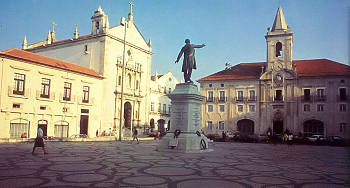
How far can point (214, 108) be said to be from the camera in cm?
5228

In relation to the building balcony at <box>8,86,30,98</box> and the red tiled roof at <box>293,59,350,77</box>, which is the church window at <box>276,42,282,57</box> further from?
the building balcony at <box>8,86,30,98</box>

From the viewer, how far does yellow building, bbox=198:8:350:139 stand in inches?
1746

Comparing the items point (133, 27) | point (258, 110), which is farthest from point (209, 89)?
point (133, 27)

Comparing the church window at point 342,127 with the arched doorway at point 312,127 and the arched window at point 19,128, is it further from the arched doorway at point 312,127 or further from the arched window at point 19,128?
the arched window at point 19,128

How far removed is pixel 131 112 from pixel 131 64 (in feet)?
25.8

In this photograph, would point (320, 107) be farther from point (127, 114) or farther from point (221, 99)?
point (127, 114)

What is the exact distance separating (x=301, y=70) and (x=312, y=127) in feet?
32.9

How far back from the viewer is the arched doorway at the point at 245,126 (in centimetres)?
4951

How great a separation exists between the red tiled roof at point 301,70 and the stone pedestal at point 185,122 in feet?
119

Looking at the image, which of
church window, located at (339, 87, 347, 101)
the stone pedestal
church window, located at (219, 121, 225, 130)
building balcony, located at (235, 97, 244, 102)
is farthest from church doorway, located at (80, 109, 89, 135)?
church window, located at (339, 87, 347, 101)

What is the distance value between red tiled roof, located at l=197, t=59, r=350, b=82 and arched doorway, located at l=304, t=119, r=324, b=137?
25.0 ft

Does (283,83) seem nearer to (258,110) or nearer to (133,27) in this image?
(258,110)

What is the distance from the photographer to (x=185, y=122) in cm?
1584

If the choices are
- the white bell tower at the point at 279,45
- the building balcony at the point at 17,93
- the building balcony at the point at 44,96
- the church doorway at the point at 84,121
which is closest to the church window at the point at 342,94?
the white bell tower at the point at 279,45
